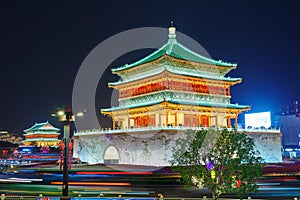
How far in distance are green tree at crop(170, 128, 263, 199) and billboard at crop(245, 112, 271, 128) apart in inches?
1750

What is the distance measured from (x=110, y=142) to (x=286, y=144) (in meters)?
54.1

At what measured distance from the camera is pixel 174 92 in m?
40.3

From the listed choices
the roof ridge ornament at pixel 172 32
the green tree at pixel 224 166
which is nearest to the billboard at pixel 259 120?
the roof ridge ornament at pixel 172 32

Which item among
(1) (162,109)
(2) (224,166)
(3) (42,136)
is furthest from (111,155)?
(3) (42,136)

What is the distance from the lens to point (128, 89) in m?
46.9

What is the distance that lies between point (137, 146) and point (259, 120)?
2837 cm

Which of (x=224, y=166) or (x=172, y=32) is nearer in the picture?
(x=224, y=166)

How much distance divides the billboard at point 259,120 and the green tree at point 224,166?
44453 millimetres

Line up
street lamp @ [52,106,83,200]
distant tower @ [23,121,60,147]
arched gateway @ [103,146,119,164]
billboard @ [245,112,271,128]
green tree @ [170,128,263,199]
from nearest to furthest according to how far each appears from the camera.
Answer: green tree @ [170,128,263,199]
street lamp @ [52,106,83,200]
arched gateway @ [103,146,119,164]
billboard @ [245,112,271,128]
distant tower @ [23,121,60,147]

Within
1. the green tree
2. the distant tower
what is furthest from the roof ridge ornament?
the distant tower

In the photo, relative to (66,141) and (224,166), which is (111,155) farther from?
(224,166)

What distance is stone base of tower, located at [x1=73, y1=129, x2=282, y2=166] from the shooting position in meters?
34.1

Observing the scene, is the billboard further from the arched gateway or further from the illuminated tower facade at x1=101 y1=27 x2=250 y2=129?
the arched gateway

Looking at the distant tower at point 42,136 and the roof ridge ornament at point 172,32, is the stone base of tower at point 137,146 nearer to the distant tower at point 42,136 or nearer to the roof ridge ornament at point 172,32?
the roof ridge ornament at point 172,32
